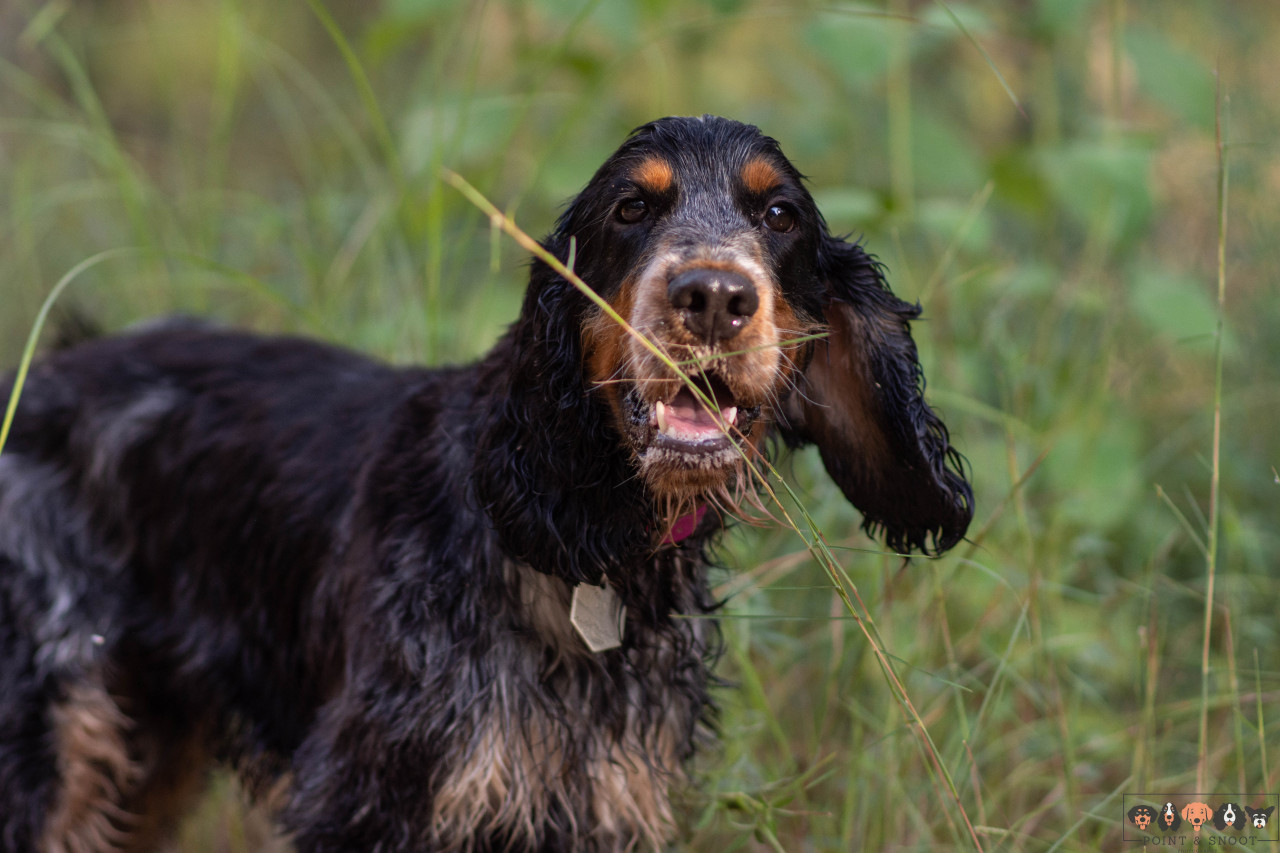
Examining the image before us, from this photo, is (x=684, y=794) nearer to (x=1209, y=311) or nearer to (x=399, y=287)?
(x=399, y=287)

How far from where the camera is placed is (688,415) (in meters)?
2.12

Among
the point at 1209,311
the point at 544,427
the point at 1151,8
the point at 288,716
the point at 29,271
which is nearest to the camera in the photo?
the point at 544,427

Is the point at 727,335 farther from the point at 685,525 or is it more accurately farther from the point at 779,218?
the point at 685,525

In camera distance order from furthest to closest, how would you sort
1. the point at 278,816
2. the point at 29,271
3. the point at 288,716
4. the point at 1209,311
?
the point at 29,271 → the point at 1209,311 → the point at 288,716 → the point at 278,816

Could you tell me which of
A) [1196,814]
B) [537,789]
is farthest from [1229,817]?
[537,789]

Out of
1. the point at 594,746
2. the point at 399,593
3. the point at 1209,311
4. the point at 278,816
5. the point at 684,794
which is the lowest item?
the point at 278,816

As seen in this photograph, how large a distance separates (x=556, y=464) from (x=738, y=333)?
Answer: 473 millimetres

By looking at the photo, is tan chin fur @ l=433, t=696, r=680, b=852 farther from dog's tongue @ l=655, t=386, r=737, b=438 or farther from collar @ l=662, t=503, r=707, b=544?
dog's tongue @ l=655, t=386, r=737, b=438

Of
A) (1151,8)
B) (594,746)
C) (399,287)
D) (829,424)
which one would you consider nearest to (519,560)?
(594,746)

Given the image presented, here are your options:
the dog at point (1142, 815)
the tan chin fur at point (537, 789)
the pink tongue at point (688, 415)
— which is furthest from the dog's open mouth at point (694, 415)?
the dog at point (1142, 815)

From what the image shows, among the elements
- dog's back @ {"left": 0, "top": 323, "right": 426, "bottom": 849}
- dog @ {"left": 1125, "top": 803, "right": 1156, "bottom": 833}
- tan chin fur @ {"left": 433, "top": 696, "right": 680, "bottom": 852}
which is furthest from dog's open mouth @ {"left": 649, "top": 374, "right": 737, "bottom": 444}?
dog @ {"left": 1125, "top": 803, "right": 1156, "bottom": 833}

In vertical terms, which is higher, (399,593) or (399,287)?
(399,287)

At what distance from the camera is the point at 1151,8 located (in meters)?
7.03

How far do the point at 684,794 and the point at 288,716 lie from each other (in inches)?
39.0
